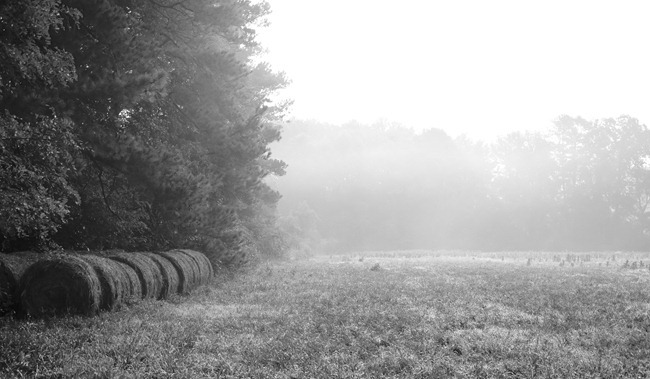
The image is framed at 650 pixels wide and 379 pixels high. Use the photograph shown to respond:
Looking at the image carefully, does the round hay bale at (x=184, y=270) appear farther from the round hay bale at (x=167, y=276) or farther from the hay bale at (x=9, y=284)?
the hay bale at (x=9, y=284)

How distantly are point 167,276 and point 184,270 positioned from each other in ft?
4.26

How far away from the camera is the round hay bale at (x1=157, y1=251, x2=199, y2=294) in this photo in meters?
16.7

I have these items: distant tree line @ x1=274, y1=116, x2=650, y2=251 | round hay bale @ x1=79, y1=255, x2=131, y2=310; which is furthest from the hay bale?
distant tree line @ x1=274, y1=116, x2=650, y2=251

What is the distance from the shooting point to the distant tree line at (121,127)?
1186 cm

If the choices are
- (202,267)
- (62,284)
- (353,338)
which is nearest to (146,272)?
(62,284)

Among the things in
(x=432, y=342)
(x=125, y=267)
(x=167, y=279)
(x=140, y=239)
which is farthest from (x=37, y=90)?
(x=432, y=342)

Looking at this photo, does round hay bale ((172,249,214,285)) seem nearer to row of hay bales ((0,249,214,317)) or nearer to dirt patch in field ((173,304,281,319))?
dirt patch in field ((173,304,281,319))

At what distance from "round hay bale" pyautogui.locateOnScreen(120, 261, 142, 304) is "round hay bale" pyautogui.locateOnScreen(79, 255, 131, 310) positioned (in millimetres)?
198

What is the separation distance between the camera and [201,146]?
22.8 m

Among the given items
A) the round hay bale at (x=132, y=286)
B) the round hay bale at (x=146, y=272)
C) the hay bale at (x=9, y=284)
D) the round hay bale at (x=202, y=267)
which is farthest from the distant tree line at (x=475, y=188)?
the hay bale at (x=9, y=284)

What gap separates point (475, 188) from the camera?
9525cm

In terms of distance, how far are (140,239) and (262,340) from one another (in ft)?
40.2

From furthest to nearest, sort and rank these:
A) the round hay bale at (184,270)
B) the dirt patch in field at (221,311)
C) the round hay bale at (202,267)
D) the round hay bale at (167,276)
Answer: the round hay bale at (202,267) < the round hay bale at (184,270) < the round hay bale at (167,276) < the dirt patch in field at (221,311)

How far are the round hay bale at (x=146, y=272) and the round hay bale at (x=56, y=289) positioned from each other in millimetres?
2598
